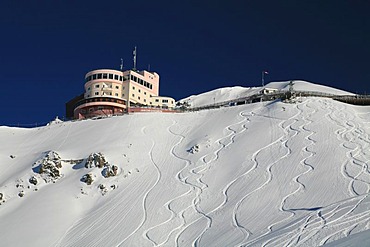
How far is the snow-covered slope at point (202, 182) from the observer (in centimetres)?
1811

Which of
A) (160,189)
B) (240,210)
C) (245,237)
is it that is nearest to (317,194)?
(240,210)

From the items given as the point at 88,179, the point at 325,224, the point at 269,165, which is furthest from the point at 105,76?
the point at 325,224

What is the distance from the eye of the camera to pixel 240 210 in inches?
786

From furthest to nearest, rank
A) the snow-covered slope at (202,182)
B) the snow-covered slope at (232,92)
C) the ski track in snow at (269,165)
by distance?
the snow-covered slope at (232,92) → the snow-covered slope at (202,182) → the ski track in snow at (269,165)

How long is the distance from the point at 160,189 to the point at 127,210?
2665mm

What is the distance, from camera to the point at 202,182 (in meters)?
24.6

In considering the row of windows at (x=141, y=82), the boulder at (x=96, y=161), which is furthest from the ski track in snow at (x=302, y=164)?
the row of windows at (x=141, y=82)

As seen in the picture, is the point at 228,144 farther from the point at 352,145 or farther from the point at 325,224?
the point at 325,224

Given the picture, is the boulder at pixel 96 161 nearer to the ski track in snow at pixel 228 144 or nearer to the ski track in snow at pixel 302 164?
the ski track in snow at pixel 228 144

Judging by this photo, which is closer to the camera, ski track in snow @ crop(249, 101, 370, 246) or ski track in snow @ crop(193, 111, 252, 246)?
ski track in snow @ crop(249, 101, 370, 246)

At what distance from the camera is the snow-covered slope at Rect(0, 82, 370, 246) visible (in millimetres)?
18109

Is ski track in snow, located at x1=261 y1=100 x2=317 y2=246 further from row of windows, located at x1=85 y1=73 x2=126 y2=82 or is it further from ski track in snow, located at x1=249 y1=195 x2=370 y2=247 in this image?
row of windows, located at x1=85 y1=73 x2=126 y2=82

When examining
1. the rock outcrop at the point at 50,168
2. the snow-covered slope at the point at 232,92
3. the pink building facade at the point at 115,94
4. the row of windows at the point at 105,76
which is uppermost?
the snow-covered slope at the point at 232,92

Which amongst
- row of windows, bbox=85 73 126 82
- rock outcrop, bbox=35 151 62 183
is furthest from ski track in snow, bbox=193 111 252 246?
row of windows, bbox=85 73 126 82
